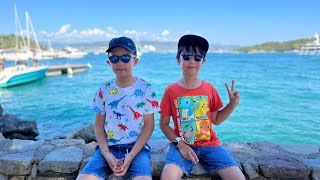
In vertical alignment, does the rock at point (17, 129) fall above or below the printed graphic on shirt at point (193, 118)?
below

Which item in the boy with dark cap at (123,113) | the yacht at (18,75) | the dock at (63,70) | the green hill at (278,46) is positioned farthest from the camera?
the green hill at (278,46)

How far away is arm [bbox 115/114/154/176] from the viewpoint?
2507mm

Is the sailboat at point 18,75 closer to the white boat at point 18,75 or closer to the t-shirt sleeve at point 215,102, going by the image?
the white boat at point 18,75

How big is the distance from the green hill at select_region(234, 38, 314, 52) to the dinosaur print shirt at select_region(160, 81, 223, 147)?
131420 mm

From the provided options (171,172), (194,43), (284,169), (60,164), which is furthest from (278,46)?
(60,164)

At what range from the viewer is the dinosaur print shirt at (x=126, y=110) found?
2729 millimetres

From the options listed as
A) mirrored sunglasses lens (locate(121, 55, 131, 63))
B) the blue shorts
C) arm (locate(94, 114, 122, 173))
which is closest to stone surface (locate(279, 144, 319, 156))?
the blue shorts

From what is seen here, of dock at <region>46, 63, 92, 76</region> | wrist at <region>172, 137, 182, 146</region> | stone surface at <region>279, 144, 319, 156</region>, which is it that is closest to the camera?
wrist at <region>172, 137, 182, 146</region>

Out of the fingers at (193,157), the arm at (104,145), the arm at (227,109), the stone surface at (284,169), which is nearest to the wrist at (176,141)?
the fingers at (193,157)

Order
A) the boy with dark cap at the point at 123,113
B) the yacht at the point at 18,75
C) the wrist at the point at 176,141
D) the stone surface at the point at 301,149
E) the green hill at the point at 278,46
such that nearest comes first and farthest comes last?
the boy with dark cap at the point at 123,113 < the wrist at the point at 176,141 < the stone surface at the point at 301,149 < the yacht at the point at 18,75 < the green hill at the point at 278,46

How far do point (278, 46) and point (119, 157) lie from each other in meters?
151

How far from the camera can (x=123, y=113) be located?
2740 millimetres

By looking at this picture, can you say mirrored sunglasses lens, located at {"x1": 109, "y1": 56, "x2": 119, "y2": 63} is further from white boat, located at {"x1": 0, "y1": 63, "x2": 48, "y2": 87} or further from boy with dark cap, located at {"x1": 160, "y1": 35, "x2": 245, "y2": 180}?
white boat, located at {"x1": 0, "y1": 63, "x2": 48, "y2": 87}

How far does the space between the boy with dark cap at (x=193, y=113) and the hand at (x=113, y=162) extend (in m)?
0.42
